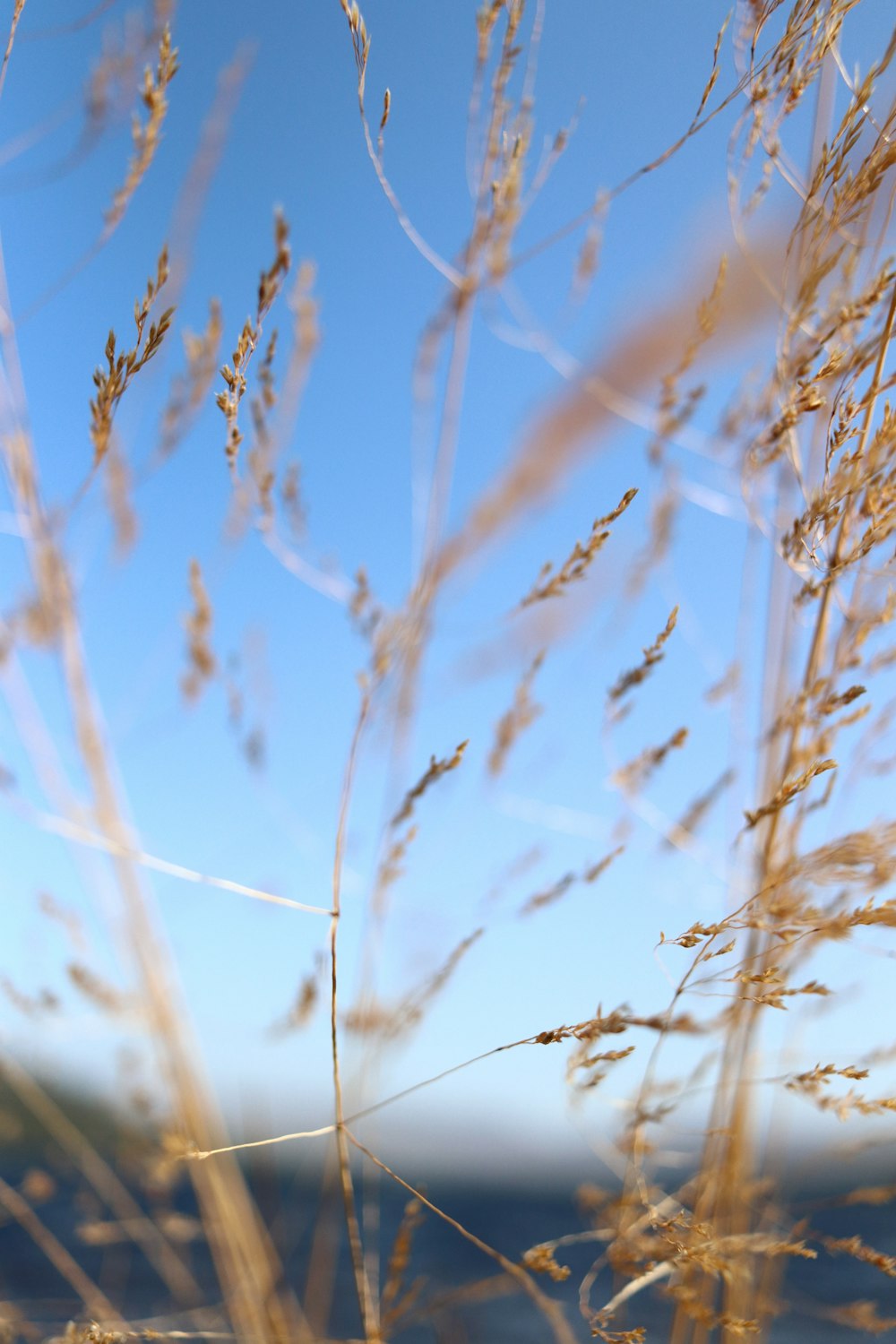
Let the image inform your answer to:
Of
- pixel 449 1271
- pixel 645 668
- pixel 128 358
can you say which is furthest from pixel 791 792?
pixel 449 1271

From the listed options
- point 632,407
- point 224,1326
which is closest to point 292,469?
point 632,407

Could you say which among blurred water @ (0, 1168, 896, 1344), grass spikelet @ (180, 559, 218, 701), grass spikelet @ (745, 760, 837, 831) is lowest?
blurred water @ (0, 1168, 896, 1344)

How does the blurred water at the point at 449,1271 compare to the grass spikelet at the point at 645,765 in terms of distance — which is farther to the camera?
the blurred water at the point at 449,1271

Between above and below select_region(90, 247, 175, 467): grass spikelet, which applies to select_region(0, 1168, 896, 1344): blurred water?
below

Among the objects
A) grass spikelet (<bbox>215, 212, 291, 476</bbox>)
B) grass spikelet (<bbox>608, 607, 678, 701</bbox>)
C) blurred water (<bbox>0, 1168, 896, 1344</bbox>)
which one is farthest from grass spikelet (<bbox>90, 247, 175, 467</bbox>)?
blurred water (<bbox>0, 1168, 896, 1344</bbox>)

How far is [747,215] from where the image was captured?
1015 millimetres

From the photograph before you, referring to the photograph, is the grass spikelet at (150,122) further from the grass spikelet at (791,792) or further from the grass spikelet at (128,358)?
the grass spikelet at (791,792)

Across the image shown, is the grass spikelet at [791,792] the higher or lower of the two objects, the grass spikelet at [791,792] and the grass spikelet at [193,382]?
the lower

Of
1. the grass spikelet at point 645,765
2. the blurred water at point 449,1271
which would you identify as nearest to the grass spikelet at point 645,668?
the grass spikelet at point 645,765

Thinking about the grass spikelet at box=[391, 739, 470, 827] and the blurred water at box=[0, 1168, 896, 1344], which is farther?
the blurred water at box=[0, 1168, 896, 1344]

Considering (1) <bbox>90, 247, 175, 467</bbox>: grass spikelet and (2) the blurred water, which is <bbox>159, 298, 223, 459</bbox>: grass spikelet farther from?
(2) the blurred water

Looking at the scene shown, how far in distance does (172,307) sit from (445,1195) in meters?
3.23

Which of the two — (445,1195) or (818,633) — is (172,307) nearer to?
(818,633)

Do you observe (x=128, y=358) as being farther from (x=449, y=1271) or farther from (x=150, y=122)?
(x=449, y=1271)
